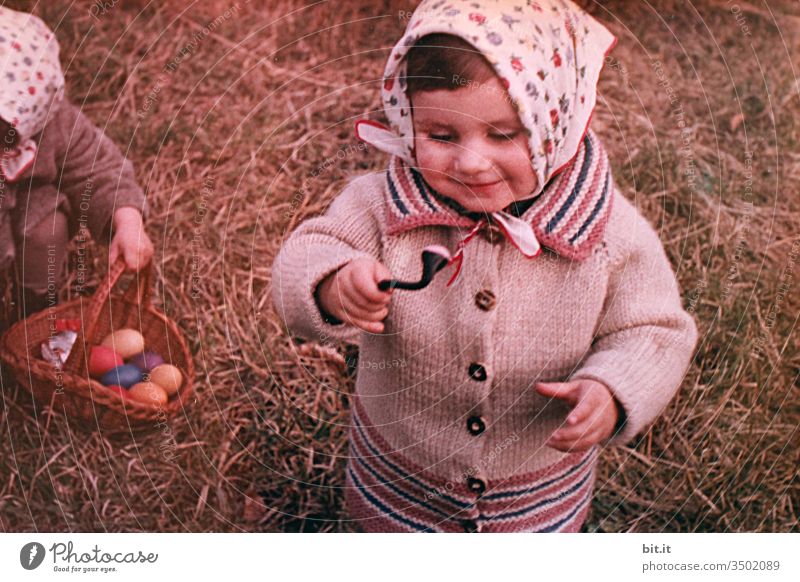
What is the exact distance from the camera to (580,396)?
2.34 feet

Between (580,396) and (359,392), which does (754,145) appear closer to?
(580,396)

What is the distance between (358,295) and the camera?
0.69m

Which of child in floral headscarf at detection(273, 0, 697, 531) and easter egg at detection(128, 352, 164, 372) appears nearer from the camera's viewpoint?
child in floral headscarf at detection(273, 0, 697, 531)

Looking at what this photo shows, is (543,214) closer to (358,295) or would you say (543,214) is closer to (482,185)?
(482,185)

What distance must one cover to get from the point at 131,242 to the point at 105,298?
2.1 inches

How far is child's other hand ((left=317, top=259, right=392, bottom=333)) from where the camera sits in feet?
2.25

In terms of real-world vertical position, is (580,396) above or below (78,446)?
above

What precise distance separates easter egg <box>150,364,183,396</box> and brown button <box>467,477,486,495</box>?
264 millimetres

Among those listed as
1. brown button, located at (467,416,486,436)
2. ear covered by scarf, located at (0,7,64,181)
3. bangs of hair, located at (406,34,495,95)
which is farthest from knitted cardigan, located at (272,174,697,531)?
ear covered by scarf, located at (0,7,64,181)

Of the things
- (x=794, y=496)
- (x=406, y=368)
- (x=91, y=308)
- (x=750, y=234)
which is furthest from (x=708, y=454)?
(x=91, y=308)

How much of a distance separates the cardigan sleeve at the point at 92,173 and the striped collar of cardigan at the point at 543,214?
240mm

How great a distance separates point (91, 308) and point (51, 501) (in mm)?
181
